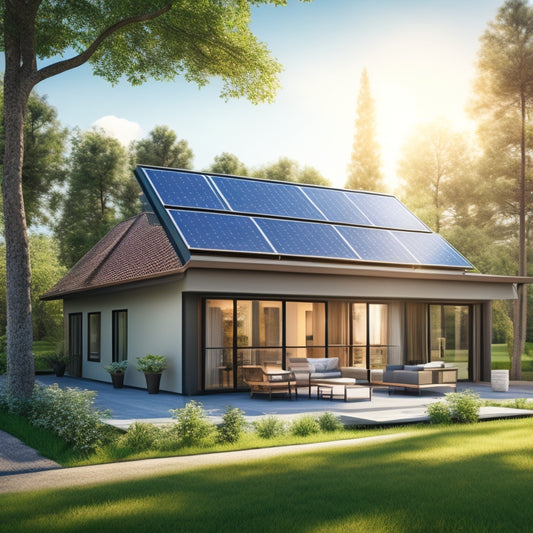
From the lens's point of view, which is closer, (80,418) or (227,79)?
(80,418)

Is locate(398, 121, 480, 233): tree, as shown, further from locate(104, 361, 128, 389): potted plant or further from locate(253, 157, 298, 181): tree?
locate(104, 361, 128, 389): potted plant

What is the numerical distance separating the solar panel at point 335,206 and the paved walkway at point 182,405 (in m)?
5.46

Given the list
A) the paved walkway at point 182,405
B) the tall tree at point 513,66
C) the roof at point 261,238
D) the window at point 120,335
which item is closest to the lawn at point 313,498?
the paved walkway at point 182,405

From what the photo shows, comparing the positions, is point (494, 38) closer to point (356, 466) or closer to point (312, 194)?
point (312, 194)

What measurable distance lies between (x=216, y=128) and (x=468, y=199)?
19.2 m

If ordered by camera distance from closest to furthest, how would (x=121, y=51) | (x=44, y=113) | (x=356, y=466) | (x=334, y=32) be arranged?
(x=356, y=466) < (x=121, y=51) < (x=334, y=32) < (x=44, y=113)

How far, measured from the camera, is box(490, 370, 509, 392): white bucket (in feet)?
56.9

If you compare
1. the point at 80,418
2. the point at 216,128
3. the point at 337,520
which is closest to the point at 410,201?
the point at 216,128

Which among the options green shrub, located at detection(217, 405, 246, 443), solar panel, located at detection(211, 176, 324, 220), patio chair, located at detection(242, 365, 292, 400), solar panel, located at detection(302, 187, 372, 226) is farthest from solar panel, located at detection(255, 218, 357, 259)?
green shrub, located at detection(217, 405, 246, 443)

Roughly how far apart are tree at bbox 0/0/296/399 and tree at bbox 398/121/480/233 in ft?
96.3

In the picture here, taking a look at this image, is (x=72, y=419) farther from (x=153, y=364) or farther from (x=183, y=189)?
(x=183, y=189)

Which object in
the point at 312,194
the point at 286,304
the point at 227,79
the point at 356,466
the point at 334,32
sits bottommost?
the point at 356,466

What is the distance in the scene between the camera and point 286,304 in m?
17.7

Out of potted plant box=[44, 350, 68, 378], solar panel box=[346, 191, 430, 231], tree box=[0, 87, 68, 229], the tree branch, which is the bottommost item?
potted plant box=[44, 350, 68, 378]
